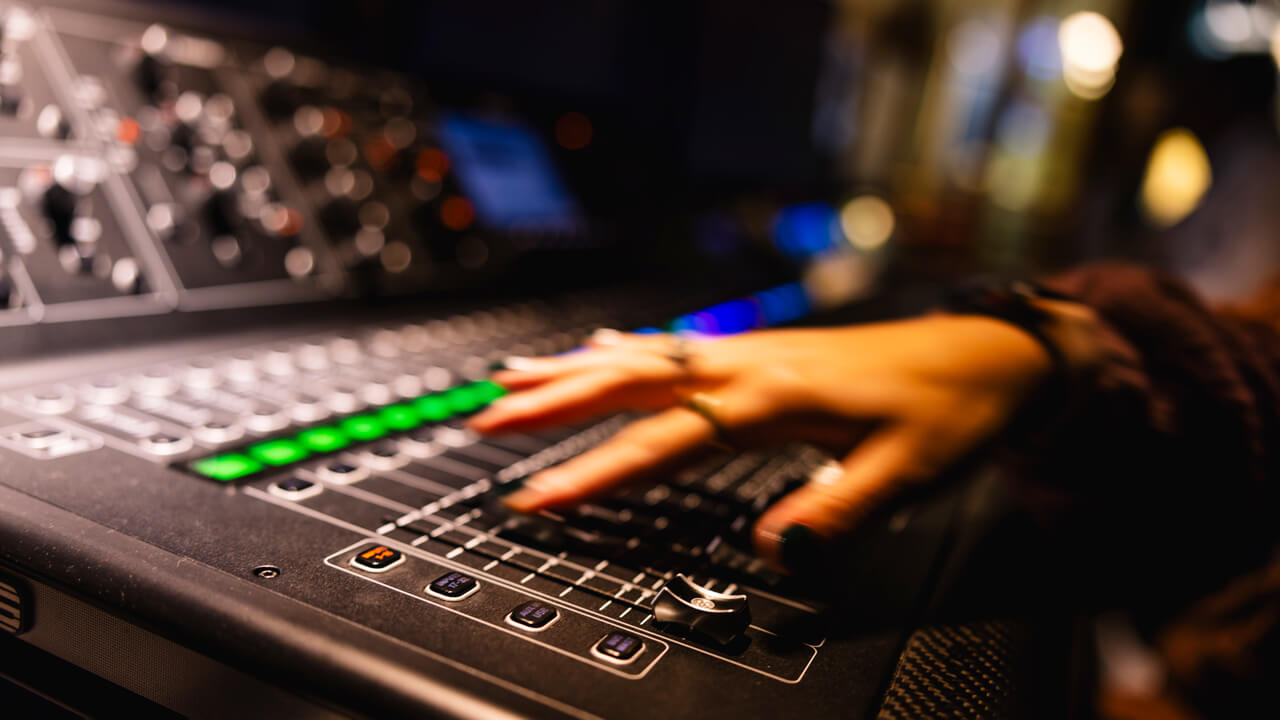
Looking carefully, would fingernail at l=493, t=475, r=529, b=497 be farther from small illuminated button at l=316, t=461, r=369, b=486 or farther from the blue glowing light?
the blue glowing light

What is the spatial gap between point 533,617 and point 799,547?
145mm

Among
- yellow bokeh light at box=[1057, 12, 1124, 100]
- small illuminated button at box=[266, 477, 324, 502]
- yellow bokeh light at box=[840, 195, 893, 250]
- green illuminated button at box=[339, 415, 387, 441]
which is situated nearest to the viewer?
small illuminated button at box=[266, 477, 324, 502]

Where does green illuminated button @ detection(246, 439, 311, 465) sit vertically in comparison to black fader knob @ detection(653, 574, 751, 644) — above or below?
above

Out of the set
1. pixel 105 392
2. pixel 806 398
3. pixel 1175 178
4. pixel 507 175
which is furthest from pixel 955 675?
pixel 1175 178

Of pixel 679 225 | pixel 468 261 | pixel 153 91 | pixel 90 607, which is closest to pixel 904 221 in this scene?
pixel 679 225

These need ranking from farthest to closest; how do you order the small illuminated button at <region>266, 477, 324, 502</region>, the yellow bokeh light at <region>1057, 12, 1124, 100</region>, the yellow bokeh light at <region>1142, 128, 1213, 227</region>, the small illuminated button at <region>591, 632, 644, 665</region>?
the yellow bokeh light at <region>1057, 12, 1124, 100</region> < the yellow bokeh light at <region>1142, 128, 1213, 227</region> < the small illuminated button at <region>266, 477, 324, 502</region> < the small illuminated button at <region>591, 632, 644, 665</region>

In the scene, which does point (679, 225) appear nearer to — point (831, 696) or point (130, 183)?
point (130, 183)

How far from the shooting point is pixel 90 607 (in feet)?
1.24

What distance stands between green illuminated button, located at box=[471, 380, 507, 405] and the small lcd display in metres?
0.51

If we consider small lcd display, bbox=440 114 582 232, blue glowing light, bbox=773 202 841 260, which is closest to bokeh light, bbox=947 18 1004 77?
blue glowing light, bbox=773 202 841 260

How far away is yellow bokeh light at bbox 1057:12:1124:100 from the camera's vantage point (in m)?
5.98

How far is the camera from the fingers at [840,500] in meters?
0.42

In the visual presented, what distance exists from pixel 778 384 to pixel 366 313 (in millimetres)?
576

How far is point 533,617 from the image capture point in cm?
36
